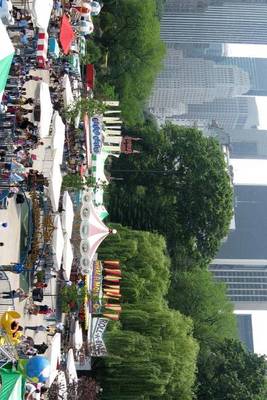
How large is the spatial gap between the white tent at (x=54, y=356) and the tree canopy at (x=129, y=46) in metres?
27.2

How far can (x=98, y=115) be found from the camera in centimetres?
4050

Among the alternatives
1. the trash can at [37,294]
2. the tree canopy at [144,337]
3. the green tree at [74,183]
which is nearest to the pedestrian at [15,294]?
the trash can at [37,294]

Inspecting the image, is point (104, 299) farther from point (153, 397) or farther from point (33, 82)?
point (33, 82)

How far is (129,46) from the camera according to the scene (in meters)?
51.9

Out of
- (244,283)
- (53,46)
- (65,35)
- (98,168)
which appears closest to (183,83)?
(244,283)

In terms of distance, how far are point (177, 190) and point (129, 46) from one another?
13.5 meters

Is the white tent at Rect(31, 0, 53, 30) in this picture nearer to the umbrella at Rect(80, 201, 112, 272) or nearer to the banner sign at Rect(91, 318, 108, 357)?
the umbrella at Rect(80, 201, 112, 272)

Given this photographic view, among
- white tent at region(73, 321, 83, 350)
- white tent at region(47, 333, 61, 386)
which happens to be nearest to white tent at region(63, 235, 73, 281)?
white tent at region(47, 333, 61, 386)

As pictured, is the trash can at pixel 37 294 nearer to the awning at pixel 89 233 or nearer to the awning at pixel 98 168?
the awning at pixel 89 233

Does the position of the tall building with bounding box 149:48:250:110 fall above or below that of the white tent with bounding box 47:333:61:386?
above

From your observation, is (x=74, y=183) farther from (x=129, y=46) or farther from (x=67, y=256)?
(x=129, y=46)

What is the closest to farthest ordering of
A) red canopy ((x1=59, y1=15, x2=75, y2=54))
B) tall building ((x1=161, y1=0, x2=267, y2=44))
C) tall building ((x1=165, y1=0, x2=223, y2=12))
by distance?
red canopy ((x1=59, y1=15, x2=75, y2=54)) < tall building ((x1=165, y1=0, x2=223, y2=12)) < tall building ((x1=161, y1=0, x2=267, y2=44))

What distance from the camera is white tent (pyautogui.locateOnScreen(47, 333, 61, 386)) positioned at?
27875mm

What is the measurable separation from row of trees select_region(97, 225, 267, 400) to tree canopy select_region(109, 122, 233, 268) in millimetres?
4152
